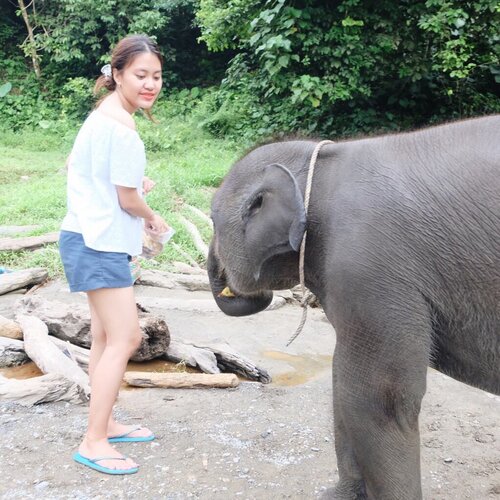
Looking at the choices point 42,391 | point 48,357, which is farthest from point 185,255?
point 42,391

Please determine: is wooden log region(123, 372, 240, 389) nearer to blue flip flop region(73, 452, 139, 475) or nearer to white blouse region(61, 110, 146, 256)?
blue flip flop region(73, 452, 139, 475)

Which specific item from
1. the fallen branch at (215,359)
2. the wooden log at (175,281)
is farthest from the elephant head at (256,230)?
the wooden log at (175,281)

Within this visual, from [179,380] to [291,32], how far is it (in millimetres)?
6859

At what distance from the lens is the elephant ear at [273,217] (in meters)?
2.71

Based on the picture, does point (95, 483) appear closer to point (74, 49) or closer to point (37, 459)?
point (37, 459)

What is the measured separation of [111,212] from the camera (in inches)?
134

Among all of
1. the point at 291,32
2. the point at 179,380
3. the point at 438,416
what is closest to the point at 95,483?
the point at 179,380

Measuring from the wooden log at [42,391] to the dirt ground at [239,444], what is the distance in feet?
0.17

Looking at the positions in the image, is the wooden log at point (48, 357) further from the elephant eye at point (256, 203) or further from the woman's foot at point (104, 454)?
the elephant eye at point (256, 203)

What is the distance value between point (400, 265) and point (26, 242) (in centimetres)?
A: 611

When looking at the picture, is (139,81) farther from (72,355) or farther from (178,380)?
(72,355)

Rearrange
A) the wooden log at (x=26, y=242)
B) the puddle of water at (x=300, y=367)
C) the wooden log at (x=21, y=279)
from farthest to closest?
the wooden log at (x=26, y=242) < the wooden log at (x=21, y=279) < the puddle of water at (x=300, y=367)

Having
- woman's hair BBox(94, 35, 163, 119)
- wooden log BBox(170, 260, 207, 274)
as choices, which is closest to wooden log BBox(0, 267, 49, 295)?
wooden log BBox(170, 260, 207, 274)

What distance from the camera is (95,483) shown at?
3.46 metres
